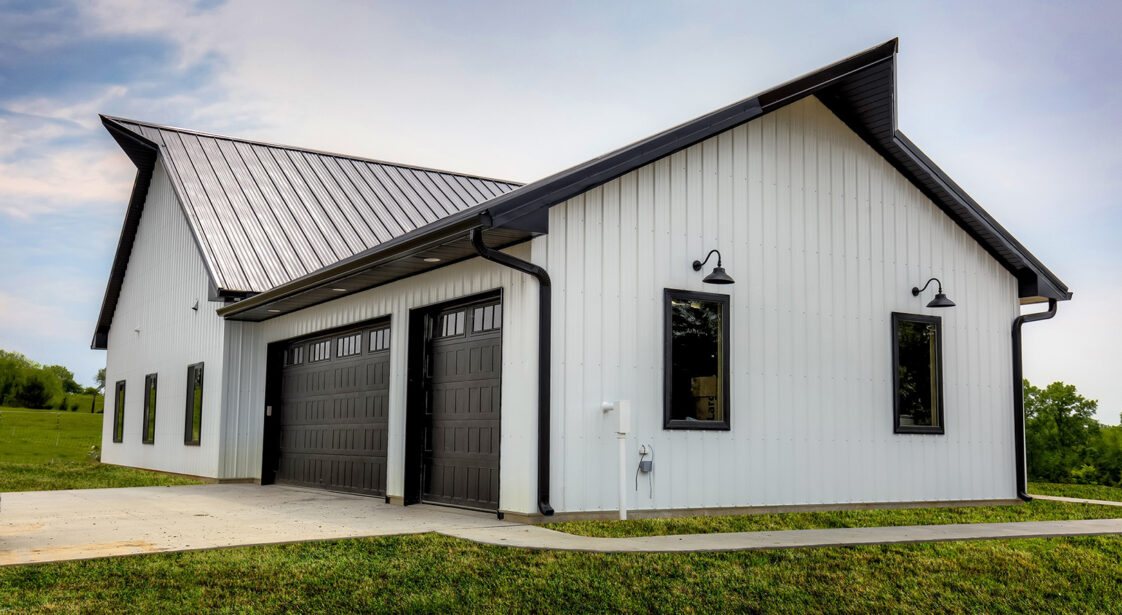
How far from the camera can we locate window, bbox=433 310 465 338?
10.9 meters

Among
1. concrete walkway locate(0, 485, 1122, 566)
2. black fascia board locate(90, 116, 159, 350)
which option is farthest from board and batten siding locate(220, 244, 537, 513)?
black fascia board locate(90, 116, 159, 350)

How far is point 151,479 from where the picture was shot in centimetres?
1698

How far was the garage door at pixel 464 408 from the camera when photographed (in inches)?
398

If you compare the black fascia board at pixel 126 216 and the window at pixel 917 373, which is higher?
the black fascia board at pixel 126 216

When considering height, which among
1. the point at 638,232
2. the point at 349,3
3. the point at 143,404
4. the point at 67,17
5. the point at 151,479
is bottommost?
the point at 151,479

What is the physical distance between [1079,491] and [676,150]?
30.6 ft

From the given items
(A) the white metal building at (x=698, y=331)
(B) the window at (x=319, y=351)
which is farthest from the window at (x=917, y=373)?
(B) the window at (x=319, y=351)

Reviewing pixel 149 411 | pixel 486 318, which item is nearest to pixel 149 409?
pixel 149 411

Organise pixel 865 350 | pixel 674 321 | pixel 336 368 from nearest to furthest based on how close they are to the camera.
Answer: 1. pixel 674 321
2. pixel 865 350
3. pixel 336 368

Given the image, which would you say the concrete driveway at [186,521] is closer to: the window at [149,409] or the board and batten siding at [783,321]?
the board and batten siding at [783,321]

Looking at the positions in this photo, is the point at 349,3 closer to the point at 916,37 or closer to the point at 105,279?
the point at 916,37

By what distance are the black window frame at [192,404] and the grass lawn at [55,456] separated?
0.70 meters

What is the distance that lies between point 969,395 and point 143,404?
54.4 feet

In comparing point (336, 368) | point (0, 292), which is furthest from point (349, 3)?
point (0, 292)
